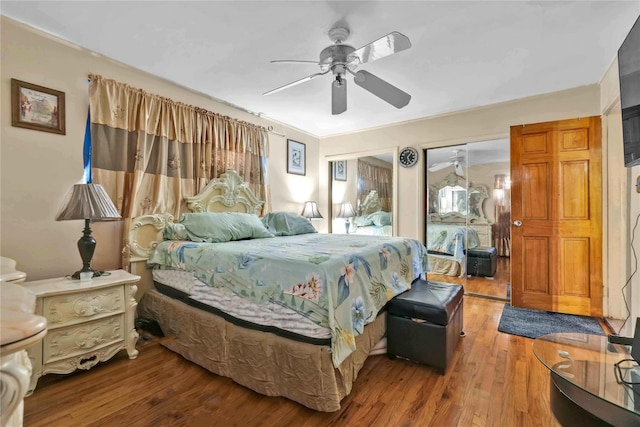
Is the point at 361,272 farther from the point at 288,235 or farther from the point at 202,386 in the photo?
the point at 288,235

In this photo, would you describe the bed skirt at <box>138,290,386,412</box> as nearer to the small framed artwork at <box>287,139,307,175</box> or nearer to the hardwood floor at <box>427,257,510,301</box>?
the hardwood floor at <box>427,257,510,301</box>

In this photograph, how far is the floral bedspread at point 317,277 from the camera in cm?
161

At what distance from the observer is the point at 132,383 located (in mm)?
1895

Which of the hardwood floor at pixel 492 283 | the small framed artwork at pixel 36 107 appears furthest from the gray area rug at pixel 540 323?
the small framed artwork at pixel 36 107

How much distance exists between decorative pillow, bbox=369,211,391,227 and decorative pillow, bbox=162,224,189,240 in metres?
2.94

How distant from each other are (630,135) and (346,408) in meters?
2.37

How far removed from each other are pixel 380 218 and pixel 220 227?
270cm

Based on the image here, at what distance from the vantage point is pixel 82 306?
1.92 metres

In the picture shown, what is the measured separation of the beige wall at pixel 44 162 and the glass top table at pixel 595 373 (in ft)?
10.9

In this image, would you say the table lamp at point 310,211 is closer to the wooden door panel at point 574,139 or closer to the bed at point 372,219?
the bed at point 372,219

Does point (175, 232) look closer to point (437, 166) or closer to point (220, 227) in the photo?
point (220, 227)

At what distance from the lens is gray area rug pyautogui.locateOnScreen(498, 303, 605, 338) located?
8.86 ft

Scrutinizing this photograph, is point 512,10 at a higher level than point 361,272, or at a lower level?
higher

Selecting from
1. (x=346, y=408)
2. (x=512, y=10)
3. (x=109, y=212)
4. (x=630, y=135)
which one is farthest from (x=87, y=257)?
(x=630, y=135)
